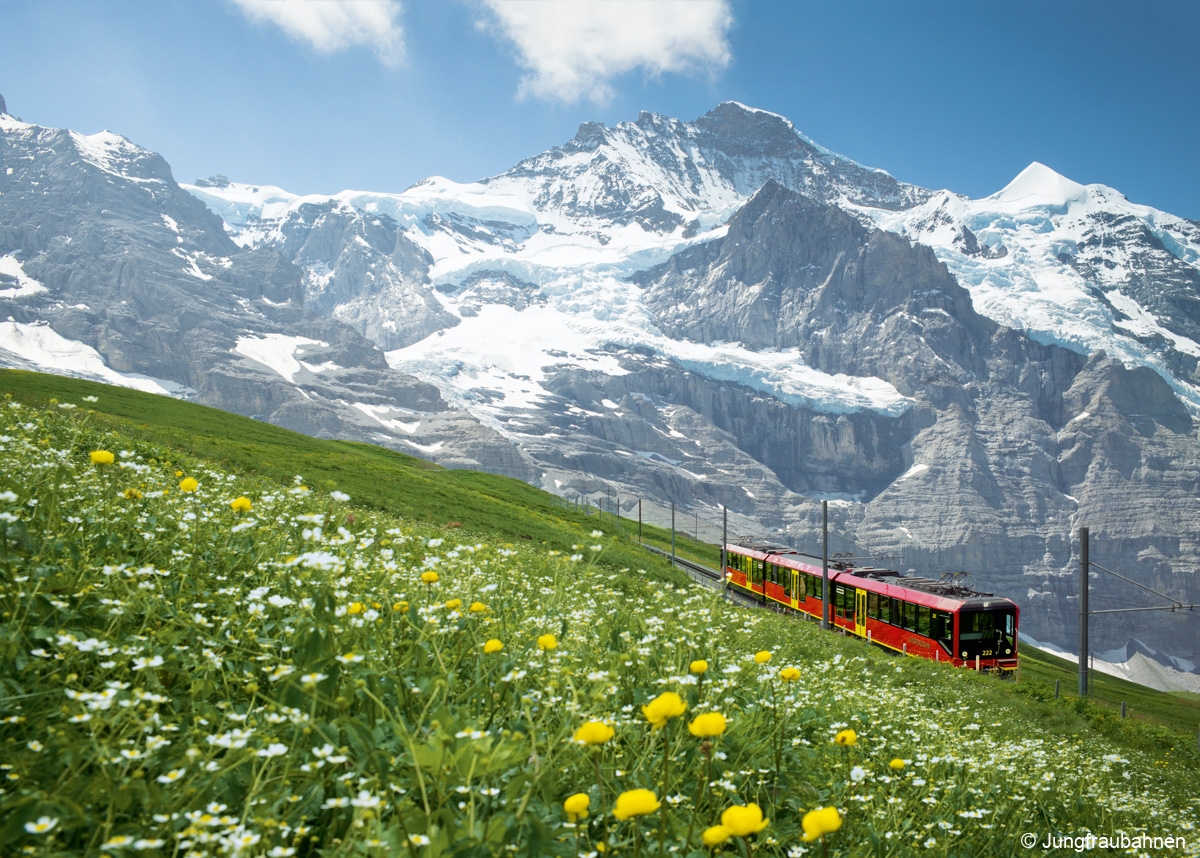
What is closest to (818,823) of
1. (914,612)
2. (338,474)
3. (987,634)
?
(987,634)

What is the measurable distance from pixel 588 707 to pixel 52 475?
4.89 metres

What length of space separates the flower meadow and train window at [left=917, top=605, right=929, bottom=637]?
25.8 meters

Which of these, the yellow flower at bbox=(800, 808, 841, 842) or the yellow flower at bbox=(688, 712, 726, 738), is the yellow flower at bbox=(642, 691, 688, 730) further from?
the yellow flower at bbox=(800, 808, 841, 842)

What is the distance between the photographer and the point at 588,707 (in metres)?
3.89

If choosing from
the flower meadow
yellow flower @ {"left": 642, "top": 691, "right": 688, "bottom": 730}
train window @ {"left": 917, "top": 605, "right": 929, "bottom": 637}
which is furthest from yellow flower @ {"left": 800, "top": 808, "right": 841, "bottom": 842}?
train window @ {"left": 917, "top": 605, "right": 929, "bottom": 637}

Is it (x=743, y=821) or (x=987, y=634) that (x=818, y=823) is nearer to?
(x=743, y=821)

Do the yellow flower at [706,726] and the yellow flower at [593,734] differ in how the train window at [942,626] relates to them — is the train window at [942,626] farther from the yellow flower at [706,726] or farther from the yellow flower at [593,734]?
the yellow flower at [593,734]

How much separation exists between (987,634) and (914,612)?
302 centimetres

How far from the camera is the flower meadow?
8.62 feet

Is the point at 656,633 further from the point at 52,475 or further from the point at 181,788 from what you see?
the point at 52,475

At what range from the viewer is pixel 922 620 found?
31.4 meters

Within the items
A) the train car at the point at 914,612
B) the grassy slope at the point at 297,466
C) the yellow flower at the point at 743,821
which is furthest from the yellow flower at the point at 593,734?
the train car at the point at 914,612

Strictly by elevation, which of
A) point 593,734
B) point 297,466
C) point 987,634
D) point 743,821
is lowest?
point 987,634

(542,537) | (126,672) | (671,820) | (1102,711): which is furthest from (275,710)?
(542,537)
